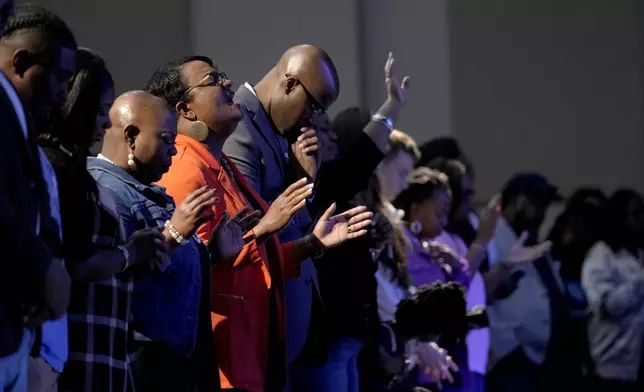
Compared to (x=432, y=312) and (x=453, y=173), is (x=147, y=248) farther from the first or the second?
(x=453, y=173)

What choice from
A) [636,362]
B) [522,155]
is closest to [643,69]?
[522,155]

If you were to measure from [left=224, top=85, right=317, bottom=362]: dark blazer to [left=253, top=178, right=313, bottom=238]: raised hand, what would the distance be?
1.40ft

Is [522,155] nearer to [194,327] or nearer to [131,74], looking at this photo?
[131,74]

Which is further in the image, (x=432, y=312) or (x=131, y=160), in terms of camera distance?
(x=432, y=312)

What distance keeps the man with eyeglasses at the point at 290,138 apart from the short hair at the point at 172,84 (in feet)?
1.12

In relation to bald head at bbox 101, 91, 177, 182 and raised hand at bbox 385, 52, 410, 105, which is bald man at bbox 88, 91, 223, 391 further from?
raised hand at bbox 385, 52, 410, 105

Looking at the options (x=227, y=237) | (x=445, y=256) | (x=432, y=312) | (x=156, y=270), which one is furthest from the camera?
(x=445, y=256)

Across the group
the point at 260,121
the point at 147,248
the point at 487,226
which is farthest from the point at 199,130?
the point at 487,226

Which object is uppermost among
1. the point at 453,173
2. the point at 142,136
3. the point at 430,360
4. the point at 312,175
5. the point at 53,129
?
the point at 53,129

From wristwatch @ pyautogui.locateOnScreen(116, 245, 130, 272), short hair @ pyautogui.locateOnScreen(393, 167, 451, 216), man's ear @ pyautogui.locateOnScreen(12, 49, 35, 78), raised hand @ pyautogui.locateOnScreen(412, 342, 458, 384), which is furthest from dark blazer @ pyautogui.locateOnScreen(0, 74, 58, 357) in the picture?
short hair @ pyautogui.locateOnScreen(393, 167, 451, 216)

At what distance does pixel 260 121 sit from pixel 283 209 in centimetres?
57

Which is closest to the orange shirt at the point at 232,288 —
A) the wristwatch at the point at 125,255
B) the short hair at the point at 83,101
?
the short hair at the point at 83,101

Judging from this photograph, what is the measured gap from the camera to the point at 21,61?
2639 mm

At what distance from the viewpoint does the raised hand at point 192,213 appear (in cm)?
310
